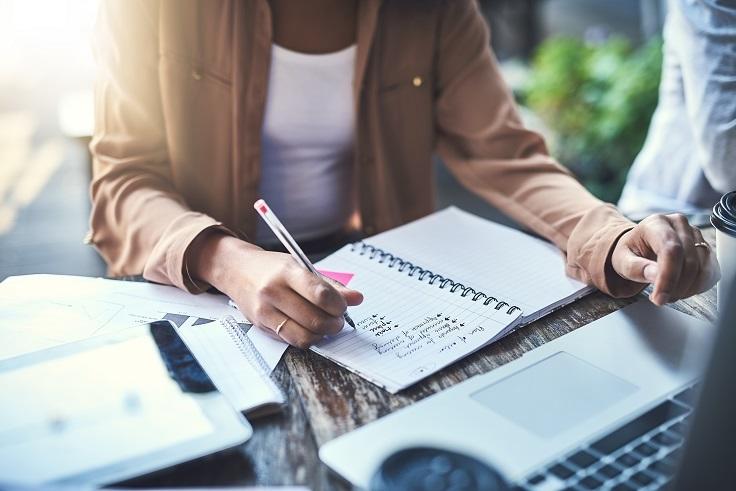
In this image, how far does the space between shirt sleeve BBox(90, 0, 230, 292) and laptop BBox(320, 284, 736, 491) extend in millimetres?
515

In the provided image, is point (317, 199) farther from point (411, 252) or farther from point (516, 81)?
point (516, 81)

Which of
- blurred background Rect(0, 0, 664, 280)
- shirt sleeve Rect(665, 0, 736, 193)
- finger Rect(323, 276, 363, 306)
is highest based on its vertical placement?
shirt sleeve Rect(665, 0, 736, 193)

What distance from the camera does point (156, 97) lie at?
1.05m

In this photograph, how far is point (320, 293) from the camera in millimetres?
691

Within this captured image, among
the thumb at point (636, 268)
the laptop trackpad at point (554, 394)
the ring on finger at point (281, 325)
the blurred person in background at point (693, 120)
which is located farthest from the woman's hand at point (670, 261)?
the ring on finger at point (281, 325)

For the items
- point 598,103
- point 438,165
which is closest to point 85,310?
point 598,103

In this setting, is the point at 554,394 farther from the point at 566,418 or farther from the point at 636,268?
the point at 636,268

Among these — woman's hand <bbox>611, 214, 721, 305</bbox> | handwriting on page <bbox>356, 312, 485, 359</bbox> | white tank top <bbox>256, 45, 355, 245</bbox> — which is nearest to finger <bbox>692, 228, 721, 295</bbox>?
woman's hand <bbox>611, 214, 721, 305</bbox>

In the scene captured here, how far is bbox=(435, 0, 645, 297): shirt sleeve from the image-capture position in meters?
0.95

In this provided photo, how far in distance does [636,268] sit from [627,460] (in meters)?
0.28

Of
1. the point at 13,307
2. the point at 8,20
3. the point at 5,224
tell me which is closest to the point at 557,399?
the point at 13,307

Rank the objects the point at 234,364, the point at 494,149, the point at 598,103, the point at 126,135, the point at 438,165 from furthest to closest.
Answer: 1. the point at 438,165
2. the point at 598,103
3. the point at 494,149
4. the point at 126,135
5. the point at 234,364

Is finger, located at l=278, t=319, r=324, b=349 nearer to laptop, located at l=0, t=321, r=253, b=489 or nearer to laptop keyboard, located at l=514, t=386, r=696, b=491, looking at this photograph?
laptop, located at l=0, t=321, r=253, b=489

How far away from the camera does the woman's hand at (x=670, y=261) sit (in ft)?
2.36
